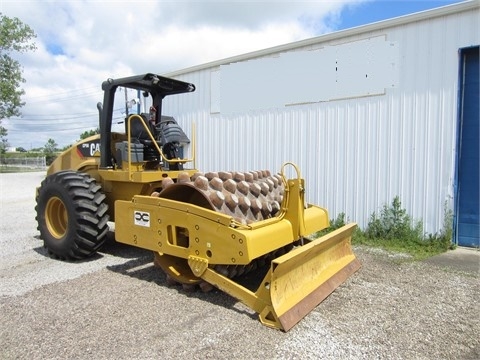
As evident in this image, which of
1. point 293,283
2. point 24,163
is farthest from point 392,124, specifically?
point 24,163

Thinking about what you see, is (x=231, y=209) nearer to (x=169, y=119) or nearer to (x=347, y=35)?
(x=169, y=119)

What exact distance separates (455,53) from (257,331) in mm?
5995

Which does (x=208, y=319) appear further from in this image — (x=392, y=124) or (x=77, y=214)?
(x=392, y=124)

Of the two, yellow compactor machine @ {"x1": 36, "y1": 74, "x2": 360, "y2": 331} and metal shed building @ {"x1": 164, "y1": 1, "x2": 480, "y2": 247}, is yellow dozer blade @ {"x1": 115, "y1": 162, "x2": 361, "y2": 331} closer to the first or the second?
yellow compactor machine @ {"x1": 36, "y1": 74, "x2": 360, "y2": 331}

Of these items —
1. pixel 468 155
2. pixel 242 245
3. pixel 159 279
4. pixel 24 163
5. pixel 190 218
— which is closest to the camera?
pixel 242 245

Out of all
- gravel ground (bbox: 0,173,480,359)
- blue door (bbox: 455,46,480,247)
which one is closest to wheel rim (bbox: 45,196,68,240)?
gravel ground (bbox: 0,173,480,359)

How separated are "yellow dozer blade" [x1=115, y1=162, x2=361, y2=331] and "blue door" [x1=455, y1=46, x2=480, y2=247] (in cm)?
306

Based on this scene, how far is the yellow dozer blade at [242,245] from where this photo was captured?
3713mm

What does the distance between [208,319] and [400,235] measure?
15.6ft

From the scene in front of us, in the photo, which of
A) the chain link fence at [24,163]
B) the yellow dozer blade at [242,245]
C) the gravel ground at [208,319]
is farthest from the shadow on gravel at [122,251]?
the chain link fence at [24,163]

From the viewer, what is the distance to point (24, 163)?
1810 inches

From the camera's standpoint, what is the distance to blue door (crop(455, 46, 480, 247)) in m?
6.82

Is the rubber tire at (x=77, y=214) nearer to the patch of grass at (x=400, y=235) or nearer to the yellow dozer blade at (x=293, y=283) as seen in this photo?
the yellow dozer blade at (x=293, y=283)

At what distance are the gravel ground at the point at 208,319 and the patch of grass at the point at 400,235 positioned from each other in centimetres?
130
